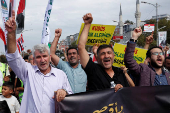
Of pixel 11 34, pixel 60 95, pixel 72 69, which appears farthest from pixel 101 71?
pixel 11 34

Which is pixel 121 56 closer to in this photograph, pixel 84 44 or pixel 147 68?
pixel 147 68

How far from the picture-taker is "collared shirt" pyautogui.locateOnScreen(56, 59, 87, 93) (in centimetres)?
367

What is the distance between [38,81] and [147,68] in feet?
5.65

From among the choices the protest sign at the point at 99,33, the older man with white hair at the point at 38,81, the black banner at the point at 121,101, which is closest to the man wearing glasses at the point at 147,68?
the black banner at the point at 121,101

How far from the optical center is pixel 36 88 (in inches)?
96.3

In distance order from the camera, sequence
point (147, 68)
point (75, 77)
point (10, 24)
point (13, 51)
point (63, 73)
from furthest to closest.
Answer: point (75, 77) → point (147, 68) → point (63, 73) → point (13, 51) → point (10, 24)

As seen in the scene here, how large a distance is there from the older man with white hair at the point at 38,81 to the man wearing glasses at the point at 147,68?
3.74ft

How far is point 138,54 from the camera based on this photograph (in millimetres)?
5586

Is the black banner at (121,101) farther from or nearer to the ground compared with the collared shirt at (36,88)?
nearer to the ground

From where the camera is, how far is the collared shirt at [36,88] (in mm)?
2391

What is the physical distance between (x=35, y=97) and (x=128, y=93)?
1.26m

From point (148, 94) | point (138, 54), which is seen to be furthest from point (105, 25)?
point (148, 94)

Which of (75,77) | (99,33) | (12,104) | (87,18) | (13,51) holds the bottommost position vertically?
(12,104)

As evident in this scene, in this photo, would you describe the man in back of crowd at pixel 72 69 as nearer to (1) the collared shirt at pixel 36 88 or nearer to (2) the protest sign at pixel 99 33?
(1) the collared shirt at pixel 36 88
